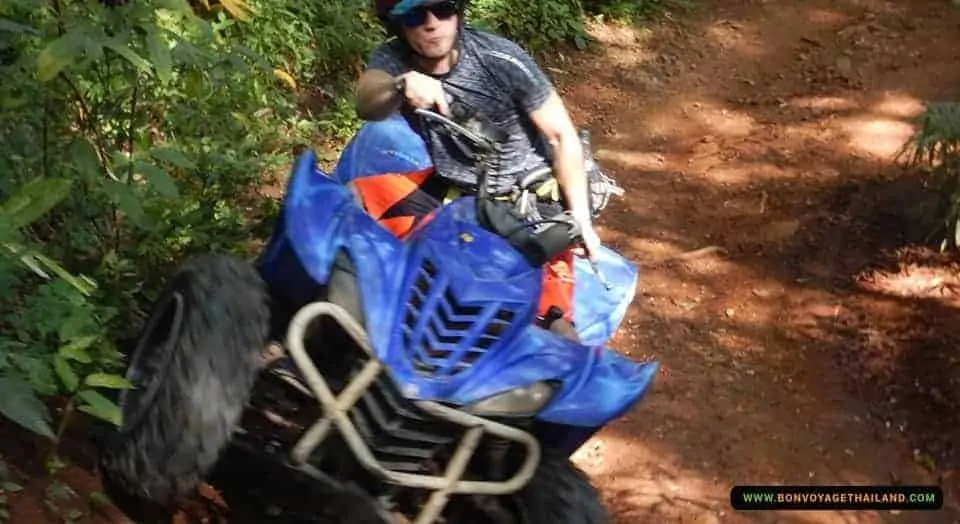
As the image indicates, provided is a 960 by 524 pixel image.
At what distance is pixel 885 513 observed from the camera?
3.79 metres

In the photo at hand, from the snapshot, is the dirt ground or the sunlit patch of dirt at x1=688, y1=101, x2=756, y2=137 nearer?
the dirt ground

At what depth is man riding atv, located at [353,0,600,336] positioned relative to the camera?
10.9 feet

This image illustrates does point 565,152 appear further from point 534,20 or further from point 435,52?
point 534,20

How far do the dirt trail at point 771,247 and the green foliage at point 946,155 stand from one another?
28 centimetres

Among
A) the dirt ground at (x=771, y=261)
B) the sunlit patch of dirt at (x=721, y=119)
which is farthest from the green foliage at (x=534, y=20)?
the sunlit patch of dirt at (x=721, y=119)

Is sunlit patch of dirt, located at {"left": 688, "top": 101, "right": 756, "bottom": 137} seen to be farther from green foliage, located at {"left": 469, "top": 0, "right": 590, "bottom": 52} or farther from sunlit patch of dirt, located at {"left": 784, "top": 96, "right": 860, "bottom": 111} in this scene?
green foliage, located at {"left": 469, "top": 0, "right": 590, "bottom": 52}

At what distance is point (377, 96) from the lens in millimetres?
3379

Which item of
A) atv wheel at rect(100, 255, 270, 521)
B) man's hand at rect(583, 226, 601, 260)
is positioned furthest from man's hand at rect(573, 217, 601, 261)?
atv wheel at rect(100, 255, 270, 521)

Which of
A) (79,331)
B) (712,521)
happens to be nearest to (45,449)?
(79,331)

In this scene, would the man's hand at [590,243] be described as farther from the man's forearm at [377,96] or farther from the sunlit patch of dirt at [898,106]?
the sunlit patch of dirt at [898,106]

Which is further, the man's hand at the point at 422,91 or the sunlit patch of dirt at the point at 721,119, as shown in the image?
the sunlit patch of dirt at the point at 721,119

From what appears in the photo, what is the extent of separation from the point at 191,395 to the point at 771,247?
3.59 meters

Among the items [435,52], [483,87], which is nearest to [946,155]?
[483,87]

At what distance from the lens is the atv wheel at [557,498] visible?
2.78 metres
